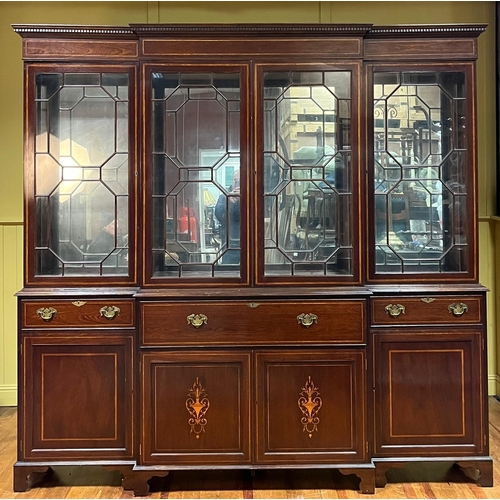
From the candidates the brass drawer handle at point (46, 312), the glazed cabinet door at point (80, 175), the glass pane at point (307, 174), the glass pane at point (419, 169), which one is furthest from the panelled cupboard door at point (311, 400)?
the brass drawer handle at point (46, 312)

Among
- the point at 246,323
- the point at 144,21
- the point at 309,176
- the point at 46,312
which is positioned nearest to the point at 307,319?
the point at 246,323

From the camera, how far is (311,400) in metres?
2.71

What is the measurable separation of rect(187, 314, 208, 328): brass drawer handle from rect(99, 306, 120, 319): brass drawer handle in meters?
0.32

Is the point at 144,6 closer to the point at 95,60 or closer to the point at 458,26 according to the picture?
the point at 95,60

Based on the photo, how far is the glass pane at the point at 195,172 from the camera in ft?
9.09

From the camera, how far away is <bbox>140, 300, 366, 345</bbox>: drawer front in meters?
2.71

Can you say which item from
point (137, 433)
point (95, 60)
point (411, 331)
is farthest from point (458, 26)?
point (137, 433)

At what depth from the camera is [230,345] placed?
107 inches

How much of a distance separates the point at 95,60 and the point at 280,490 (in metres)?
2.01

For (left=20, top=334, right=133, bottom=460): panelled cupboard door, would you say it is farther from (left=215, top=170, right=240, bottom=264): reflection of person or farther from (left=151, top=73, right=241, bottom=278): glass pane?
(left=215, top=170, right=240, bottom=264): reflection of person

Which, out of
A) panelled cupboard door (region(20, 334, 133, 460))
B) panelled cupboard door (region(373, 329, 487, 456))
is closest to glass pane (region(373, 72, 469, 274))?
panelled cupboard door (region(373, 329, 487, 456))

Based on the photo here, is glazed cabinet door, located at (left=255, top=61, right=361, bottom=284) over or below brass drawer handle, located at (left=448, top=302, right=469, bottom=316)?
over

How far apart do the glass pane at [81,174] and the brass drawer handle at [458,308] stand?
4.69 feet

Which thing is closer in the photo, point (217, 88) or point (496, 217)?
point (217, 88)
